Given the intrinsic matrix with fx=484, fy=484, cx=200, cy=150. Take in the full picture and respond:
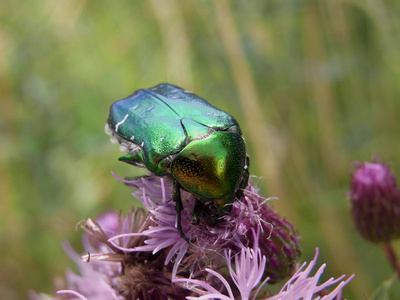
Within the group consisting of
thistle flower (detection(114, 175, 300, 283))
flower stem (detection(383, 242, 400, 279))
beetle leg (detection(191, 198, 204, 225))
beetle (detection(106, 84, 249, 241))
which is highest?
beetle (detection(106, 84, 249, 241))

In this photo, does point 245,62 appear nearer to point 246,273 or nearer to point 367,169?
point 367,169

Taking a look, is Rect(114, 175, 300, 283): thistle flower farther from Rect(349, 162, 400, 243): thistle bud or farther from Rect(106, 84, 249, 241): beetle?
Rect(349, 162, 400, 243): thistle bud

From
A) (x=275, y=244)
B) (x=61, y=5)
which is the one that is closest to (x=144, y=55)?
(x=61, y=5)

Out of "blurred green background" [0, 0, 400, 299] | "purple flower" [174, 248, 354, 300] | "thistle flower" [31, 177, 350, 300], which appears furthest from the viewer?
"blurred green background" [0, 0, 400, 299]

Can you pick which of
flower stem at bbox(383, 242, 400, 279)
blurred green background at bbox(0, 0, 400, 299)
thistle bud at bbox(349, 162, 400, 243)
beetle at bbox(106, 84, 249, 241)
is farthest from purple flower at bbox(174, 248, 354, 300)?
blurred green background at bbox(0, 0, 400, 299)

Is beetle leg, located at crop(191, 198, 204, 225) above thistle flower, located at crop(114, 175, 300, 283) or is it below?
above

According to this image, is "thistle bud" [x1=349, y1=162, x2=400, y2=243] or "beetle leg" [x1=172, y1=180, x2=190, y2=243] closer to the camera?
"beetle leg" [x1=172, y1=180, x2=190, y2=243]
